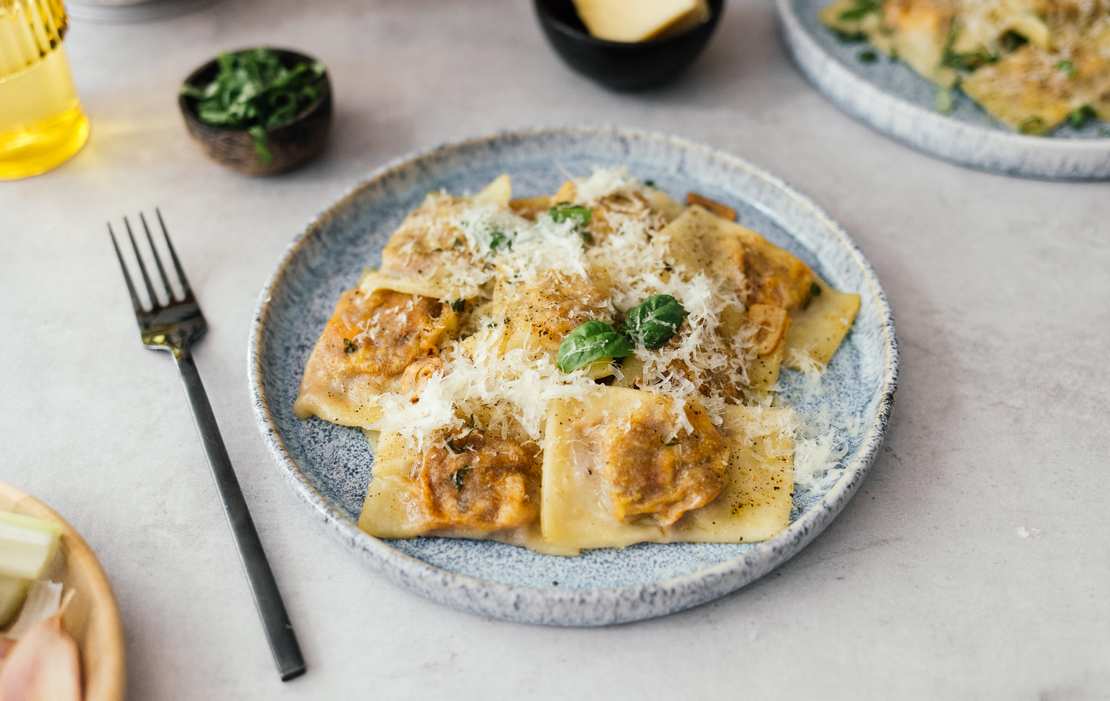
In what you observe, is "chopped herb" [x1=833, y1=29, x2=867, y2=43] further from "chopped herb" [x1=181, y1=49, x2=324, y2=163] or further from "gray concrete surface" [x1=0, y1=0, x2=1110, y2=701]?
"chopped herb" [x1=181, y1=49, x2=324, y2=163]

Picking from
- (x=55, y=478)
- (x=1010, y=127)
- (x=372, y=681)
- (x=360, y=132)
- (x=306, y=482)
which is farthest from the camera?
(x=360, y=132)

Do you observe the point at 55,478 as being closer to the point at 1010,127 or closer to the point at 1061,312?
the point at 1061,312

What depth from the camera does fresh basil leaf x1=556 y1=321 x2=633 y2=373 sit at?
10.9 ft

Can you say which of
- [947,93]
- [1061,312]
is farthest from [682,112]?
[1061,312]

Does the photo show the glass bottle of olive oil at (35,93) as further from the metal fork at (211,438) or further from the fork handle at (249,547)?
the fork handle at (249,547)

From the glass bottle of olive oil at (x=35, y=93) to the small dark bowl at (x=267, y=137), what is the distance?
0.63 m

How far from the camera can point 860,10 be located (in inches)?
216

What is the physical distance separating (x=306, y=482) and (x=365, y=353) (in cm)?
60

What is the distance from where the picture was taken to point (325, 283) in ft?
13.7

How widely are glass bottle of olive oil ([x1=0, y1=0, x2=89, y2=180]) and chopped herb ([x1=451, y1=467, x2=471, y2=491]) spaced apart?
10.2 feet

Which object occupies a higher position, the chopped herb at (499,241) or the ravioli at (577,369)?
the chopped herb at (499,241)

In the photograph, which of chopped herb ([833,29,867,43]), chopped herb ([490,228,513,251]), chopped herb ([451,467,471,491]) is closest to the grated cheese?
chopped herb ([490,228,513,251])

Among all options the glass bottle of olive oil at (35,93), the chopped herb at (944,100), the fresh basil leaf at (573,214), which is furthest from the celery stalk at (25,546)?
the chopped herb at (944,100)

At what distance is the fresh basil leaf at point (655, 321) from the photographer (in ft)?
11.2
